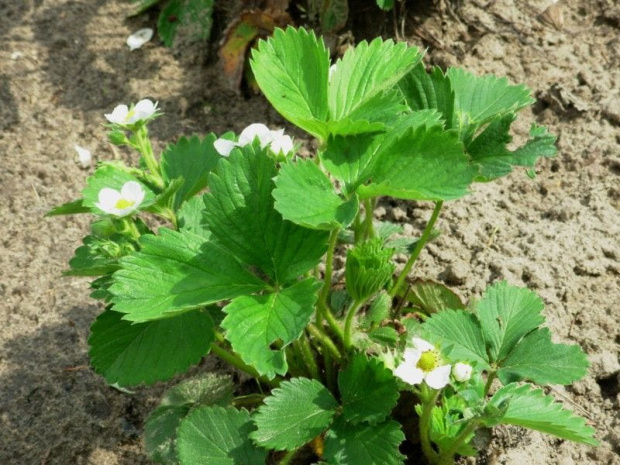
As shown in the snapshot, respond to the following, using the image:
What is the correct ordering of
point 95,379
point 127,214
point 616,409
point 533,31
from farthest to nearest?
point 533,31, point 95,379, point 616,409, point 127,214

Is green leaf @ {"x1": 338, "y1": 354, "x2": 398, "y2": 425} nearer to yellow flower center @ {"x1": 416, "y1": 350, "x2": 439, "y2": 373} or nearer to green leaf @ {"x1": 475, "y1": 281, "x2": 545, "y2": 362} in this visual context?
yellow flower center @ {"x1": 416, "y1": 350, "x2": 439, "y2": 373}

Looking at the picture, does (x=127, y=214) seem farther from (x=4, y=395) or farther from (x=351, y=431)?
(x=4, y=395)

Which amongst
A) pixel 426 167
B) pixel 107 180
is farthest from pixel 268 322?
pixel 107 180

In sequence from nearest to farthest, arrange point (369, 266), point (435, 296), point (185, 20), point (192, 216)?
point (369, 266)
point (192, 216)
point (435, 296)
point (185, 20)

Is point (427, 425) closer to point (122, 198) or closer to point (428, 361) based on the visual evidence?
point (428, 361)

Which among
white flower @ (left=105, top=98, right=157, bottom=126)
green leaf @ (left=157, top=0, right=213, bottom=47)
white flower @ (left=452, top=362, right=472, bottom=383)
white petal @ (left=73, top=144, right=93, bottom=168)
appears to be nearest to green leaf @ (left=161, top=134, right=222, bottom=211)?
white flower @ (left=105, top=98, right=157, bottom=126)

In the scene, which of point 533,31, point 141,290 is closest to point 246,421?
point 141,290
